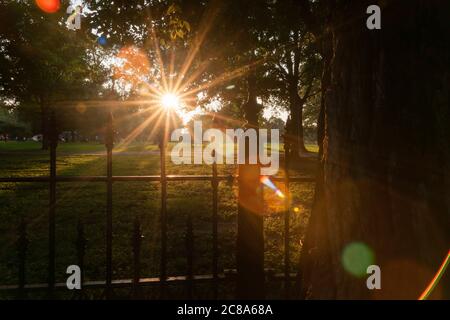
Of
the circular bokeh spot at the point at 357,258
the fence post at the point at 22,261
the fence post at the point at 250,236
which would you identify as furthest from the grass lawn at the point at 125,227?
the circular bokeh spot at the point at 357,258

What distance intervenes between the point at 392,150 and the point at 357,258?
0.74m

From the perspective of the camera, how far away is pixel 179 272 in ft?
15.6

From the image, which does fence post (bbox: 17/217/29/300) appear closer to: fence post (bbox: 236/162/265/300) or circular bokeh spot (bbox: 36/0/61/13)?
fence post (bbox: 236/162/265/300)

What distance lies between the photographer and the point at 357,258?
2.15 metres

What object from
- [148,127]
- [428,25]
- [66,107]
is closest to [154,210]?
[428,25]

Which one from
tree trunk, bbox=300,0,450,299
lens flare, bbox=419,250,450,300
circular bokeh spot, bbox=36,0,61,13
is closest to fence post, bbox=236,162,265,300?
tree trunk, bbox=300,0,450,299

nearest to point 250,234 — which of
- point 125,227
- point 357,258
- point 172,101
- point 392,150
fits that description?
point 357,258

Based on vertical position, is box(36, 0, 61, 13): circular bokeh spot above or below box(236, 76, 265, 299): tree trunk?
above

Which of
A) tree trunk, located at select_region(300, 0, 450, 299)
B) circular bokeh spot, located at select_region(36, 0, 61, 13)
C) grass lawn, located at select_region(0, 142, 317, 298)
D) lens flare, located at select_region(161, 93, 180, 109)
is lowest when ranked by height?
grass lawn, located at select_region(0, 142, 317, 298)

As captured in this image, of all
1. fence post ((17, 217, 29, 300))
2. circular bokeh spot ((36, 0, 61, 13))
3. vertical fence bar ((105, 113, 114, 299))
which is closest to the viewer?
fence post ((17, 217, 29, 300))

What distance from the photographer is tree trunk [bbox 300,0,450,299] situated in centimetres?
184

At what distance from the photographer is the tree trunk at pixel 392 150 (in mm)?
1840

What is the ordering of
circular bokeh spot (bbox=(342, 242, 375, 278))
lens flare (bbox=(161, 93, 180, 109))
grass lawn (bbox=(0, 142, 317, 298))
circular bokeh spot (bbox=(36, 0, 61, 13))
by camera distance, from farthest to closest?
1. lens flare (bbox=(161, 93, 180, 109))
2. circular bokeh spot (bbox=(36, 0, 61, 13))
3. grass lawn (bbox=(0, 142, 317, 298))
4. circular bokeh spot (bbox=(342, 242, 375, 278))
